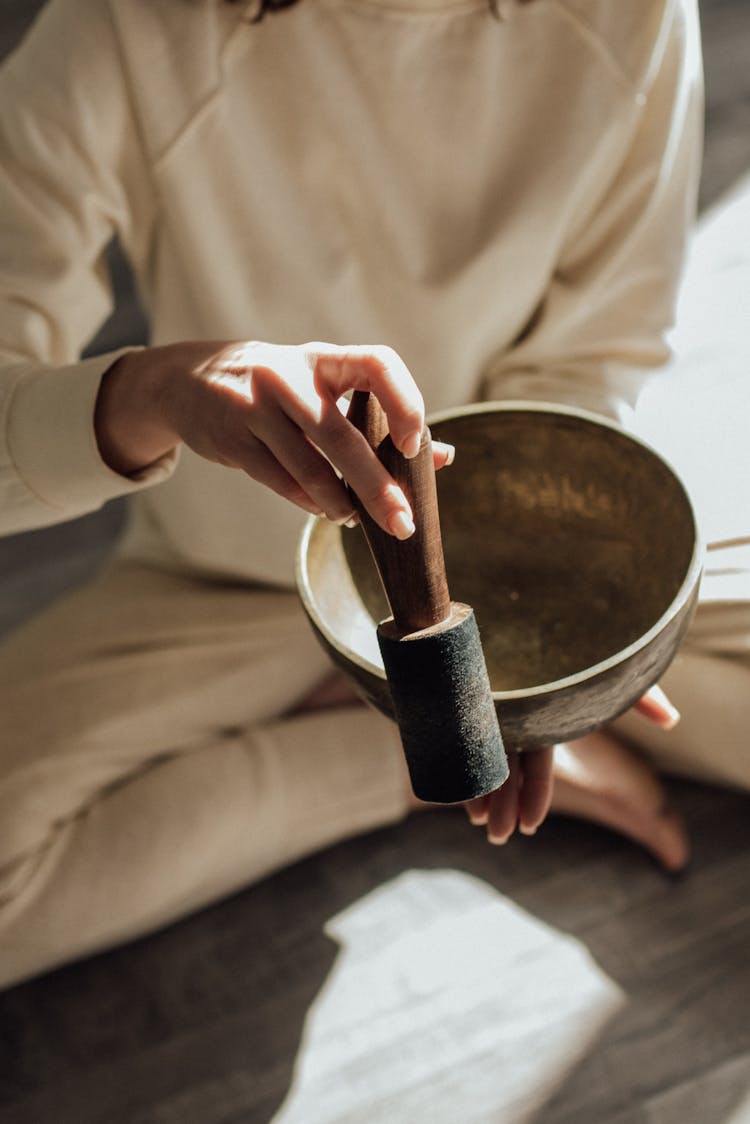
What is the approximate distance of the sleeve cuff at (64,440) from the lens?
75cm

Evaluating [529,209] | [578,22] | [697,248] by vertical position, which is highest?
[578,22]

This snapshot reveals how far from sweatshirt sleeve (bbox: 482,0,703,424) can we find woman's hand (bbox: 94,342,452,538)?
0.32 metres

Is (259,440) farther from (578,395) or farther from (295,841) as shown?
(295,841)

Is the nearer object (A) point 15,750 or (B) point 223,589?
(A) point 15,750

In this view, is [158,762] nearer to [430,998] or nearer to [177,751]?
[177,751]

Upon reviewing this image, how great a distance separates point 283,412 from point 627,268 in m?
0.48

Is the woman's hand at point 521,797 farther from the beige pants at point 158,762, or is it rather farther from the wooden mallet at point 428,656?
the beige pants at point 158,762

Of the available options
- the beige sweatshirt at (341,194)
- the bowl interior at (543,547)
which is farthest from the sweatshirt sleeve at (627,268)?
the bowl interior at (543,547)

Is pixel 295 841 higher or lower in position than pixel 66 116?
lower

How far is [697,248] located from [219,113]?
0.58m

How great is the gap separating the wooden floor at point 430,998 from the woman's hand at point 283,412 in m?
0.58

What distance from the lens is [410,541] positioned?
0.62 meters

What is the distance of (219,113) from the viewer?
2.85 feet

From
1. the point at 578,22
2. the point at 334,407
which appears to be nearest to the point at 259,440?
the point at 334,407
